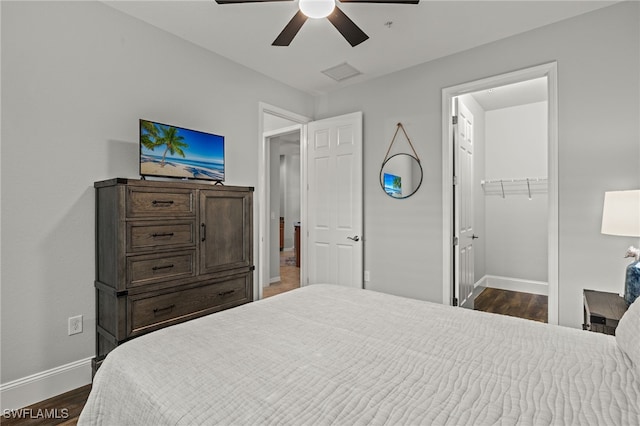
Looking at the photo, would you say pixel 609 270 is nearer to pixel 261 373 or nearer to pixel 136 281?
pixel 261 373

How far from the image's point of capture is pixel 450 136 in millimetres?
3283

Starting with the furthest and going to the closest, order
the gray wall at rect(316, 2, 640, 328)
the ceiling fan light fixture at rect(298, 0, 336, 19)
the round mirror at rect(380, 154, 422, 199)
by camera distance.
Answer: the round mirror at rect(380, 154, 422, 199)
the gray wall at rect(316, 2, 640, 328)
the ceiling fan light fixture at rect(298, 0, 336, 19)

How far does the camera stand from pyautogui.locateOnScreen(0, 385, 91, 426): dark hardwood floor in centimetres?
195

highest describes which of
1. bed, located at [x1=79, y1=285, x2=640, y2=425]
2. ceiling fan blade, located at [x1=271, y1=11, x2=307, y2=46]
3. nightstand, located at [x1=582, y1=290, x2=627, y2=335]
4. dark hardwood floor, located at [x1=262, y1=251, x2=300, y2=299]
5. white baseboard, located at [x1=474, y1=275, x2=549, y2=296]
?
ceiling fan blade, located at [x1=271, y1=11, x2=307, y2=46]

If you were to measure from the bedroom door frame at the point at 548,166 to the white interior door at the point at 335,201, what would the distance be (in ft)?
3.14

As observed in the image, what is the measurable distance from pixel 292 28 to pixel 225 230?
158 centimetres

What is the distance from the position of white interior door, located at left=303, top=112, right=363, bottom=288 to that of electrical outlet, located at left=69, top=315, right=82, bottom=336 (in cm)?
246

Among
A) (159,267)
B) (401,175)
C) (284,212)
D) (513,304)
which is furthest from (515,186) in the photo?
(284,212)

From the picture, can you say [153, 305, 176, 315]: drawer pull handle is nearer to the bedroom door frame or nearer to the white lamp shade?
the bedroom door frame

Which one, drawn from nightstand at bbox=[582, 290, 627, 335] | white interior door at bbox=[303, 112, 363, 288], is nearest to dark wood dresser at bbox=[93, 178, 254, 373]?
white interior door at bbox=[303, 112, 363, 288]

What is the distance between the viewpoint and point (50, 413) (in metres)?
2.04

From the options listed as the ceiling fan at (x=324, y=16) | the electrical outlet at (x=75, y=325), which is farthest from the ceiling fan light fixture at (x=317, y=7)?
the electrical outlet at (x=75, y=325)

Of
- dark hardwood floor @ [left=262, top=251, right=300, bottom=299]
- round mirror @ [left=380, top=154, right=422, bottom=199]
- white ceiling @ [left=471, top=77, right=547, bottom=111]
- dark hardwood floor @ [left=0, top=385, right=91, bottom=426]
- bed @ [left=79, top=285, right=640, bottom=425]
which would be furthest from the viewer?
dark hardwood floor @ [left=262, top=251, right=300, bottom=299]

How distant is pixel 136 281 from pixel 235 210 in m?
0.93
